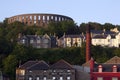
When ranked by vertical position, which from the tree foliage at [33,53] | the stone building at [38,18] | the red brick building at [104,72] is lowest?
the red brick building at [104,72]

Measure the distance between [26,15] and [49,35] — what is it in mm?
21678

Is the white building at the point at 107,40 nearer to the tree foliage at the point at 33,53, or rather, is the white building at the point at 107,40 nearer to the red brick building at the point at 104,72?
the tree foliage at the point at 33,53

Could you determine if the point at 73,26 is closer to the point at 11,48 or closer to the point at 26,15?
the point at 26,15

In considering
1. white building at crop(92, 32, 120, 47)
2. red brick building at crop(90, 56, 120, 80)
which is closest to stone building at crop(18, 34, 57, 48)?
white building at crop(92, 32, 120, 47)

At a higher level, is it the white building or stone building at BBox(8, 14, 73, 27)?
stone building at BBox(8, 14, 73, 27)

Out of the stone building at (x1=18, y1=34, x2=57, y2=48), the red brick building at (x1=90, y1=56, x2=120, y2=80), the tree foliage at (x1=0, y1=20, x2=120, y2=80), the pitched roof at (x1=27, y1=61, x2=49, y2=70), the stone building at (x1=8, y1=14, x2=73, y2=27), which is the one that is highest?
the stone building at (x1=8, y1=14, x2=73, y2=27)

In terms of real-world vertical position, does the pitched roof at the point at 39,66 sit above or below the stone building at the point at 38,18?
below

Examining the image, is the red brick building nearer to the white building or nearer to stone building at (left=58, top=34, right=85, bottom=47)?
the white building

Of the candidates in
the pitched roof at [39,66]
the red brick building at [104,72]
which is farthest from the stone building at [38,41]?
the red brick building at [104,72]

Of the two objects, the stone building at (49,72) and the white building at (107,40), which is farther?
the white building at (107,40)

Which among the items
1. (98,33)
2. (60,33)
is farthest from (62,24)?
(98,33)

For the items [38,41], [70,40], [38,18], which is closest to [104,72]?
[38,41]

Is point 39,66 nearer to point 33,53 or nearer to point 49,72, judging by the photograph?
point 49,72

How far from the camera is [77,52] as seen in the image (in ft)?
329
